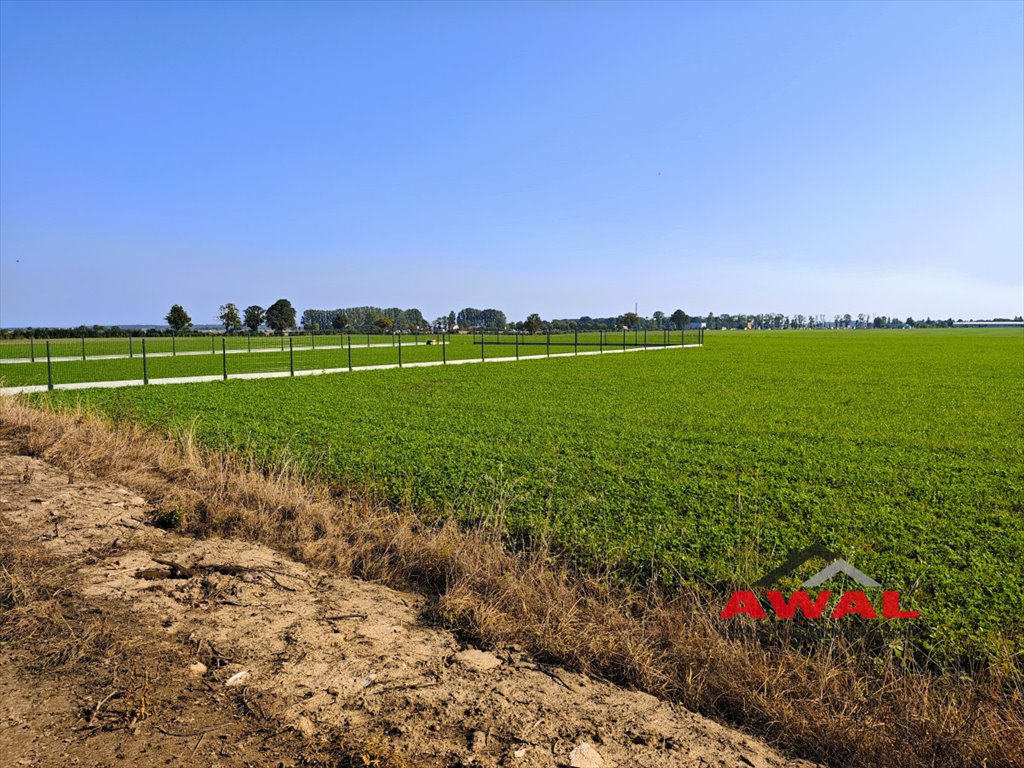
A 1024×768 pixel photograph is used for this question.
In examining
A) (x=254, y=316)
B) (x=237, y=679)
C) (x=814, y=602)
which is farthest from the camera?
(x=254, y=316)

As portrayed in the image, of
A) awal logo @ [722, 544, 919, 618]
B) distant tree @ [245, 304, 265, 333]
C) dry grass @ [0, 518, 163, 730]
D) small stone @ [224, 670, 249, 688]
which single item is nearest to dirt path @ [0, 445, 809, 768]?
small stone @ [224, 670, 249, 688]

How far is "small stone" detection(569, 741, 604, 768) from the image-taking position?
101 inches

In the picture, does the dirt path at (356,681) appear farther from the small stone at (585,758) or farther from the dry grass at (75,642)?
the dry grass at (75,642)

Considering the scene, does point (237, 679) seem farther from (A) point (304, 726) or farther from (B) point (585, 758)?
(B) point (585, 758)

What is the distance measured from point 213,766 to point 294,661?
0.84m

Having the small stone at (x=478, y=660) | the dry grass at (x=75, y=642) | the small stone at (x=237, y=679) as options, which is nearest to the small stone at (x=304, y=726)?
the small stone at (x=237, y=679)

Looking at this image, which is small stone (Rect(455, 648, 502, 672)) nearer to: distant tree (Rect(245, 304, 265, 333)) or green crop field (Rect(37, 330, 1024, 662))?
green crop field (Rect(37, 330, 1024, 662))

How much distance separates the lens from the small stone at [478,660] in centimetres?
336

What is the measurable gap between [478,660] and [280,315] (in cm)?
11382

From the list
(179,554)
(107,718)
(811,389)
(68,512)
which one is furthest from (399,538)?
(811,389)

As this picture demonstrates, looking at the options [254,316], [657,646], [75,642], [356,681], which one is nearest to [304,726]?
[356,681]

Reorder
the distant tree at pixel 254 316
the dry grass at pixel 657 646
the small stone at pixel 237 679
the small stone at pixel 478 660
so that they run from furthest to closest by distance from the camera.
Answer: the distant tree at pixel 254 316 → the small stone at pixel 478 660 → the small stone at pixel 237 679 → the dry grass at pixel 657 646

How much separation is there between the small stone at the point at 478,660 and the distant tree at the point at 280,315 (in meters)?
110

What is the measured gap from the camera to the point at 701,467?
8.25 meters
